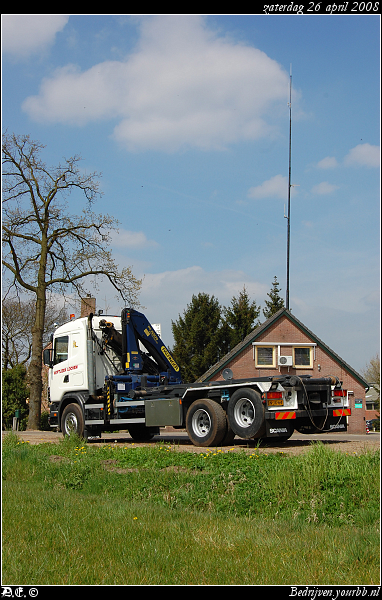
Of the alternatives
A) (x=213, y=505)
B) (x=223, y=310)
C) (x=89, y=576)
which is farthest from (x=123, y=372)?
(x=223, y=310)

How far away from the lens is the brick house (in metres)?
36.2

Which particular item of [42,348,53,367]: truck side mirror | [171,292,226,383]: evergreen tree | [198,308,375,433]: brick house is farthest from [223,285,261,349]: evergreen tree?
[42,348,53,367]: truck side mirror

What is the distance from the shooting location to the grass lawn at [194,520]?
4.14 meters

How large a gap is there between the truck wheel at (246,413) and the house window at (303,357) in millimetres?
25316

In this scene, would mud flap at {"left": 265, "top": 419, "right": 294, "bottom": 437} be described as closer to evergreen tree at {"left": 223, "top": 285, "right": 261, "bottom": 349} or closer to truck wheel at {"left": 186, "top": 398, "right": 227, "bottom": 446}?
truck wheel at {"left": 186, "top": 398, "right": 227, "bottom": 446}

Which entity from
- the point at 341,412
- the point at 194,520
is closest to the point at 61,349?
the point at 341,412

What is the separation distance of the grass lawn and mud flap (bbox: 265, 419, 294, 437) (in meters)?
2.18

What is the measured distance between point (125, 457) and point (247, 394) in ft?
10.1

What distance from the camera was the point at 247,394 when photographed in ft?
39.4

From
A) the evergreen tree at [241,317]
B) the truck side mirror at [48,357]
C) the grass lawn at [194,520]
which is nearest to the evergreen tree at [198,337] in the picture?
the evergreen tree at [241,317]

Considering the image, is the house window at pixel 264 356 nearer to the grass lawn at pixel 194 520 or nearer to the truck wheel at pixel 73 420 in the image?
the truck wheel at pixel 73 420
